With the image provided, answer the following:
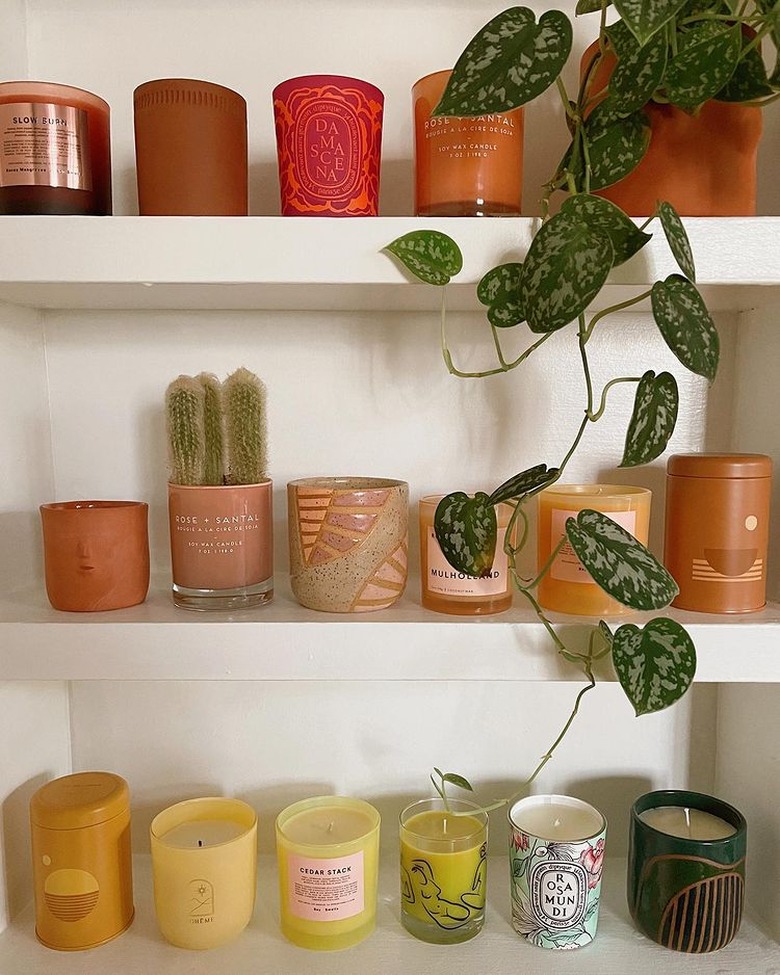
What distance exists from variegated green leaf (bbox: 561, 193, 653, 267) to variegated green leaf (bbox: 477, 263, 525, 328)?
5 centimetres

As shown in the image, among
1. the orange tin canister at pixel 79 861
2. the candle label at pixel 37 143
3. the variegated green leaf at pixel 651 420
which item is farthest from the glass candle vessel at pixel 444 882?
the candle label at pixel 37 143

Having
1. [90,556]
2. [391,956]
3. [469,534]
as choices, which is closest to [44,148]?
[90,556]

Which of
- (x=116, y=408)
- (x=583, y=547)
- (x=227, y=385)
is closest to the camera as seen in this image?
(x=583, y=547)

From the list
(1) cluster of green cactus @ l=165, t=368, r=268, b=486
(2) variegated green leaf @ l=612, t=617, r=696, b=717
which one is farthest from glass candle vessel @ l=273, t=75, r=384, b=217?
(2) variegated green leaf @ l=612, t=617, r=696, b=717

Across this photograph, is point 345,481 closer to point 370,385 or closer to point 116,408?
point 370,385

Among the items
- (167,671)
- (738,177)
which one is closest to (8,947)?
(167,671)

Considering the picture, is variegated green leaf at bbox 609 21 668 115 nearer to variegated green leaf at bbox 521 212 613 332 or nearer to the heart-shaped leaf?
variegated green leaf at bbox 521 212 613 332

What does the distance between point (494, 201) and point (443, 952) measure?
22.7 inches

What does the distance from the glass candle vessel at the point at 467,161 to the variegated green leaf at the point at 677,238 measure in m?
0.13

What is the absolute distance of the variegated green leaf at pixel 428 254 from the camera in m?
0.54

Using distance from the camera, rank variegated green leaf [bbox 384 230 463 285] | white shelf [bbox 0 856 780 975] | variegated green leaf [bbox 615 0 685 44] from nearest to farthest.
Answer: variegated green leaf [bbox 615 0 685 44], variegated green leaf [bbox 384 230 463 285], white shelf [bbox 0 856 780 975]

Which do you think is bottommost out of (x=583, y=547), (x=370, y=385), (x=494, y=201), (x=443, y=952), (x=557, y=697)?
(x=443, y=952)

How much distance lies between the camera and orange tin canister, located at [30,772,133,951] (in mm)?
637

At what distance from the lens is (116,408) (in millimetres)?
738
